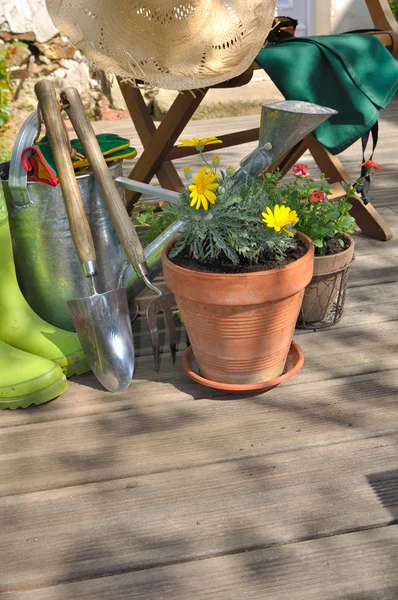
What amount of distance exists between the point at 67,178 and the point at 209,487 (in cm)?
80

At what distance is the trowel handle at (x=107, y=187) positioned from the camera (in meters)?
1.79

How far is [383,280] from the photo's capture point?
2.33 m

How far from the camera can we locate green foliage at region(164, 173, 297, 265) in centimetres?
162

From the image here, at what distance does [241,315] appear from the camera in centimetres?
165

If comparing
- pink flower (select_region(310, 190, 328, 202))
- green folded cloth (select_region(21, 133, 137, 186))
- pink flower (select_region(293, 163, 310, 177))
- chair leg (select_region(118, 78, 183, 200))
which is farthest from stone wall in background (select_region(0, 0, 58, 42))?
pink flower (select_region(310, 190, 328, 202))

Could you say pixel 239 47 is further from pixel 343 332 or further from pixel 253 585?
pixel 253 585

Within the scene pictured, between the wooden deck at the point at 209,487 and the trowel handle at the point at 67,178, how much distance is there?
14.3 inches

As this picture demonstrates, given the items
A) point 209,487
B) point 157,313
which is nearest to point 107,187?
point 157,313

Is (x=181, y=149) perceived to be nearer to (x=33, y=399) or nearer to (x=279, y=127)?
(x=279, y=127)

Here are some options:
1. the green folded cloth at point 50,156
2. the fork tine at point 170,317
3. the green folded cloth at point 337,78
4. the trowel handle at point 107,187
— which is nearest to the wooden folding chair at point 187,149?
the green folded cloth at point 337,78

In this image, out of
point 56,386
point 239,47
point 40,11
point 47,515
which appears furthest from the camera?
point 40,11

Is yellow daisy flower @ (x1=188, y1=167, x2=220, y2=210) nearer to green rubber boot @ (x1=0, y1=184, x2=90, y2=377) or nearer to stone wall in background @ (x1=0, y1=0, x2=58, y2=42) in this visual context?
green rubber boot @ (x1=0, y1=184, x2=90, y2=377)

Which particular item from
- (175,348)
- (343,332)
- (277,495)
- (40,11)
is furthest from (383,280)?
(40,11)

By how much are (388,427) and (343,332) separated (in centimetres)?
→ 47
